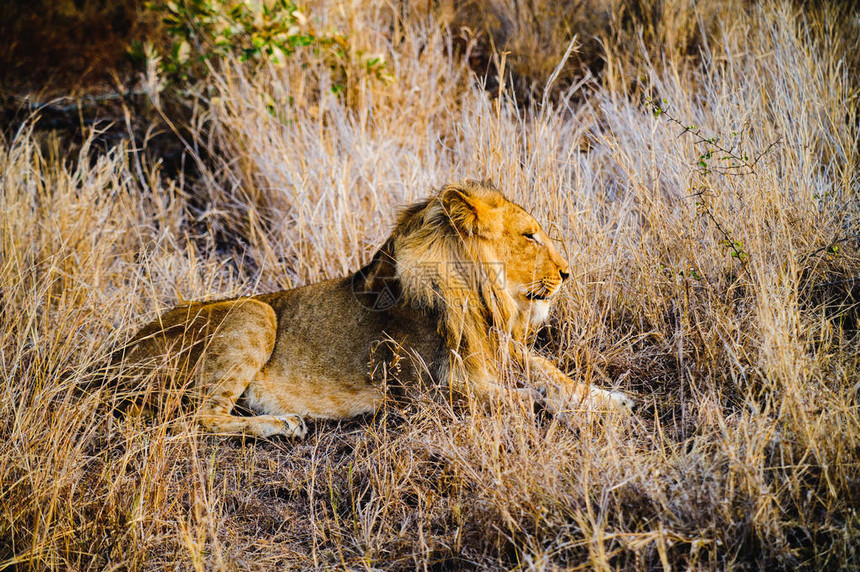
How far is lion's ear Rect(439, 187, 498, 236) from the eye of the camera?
2.94 meters

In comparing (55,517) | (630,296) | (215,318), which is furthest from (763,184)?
(55,517)

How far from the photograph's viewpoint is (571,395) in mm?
2873

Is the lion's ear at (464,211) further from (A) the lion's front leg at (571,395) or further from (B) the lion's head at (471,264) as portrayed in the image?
(A) the lion's front leg at (571,395)

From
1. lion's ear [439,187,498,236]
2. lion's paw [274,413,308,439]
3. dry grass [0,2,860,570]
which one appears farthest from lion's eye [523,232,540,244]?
lion's paw [274,413,308,439]

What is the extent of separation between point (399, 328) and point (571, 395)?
89 cm

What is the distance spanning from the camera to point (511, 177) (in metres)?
3.97

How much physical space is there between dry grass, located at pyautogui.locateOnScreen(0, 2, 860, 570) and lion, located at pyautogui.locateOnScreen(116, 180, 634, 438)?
0.49 ft

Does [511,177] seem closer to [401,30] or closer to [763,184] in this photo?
[763,184]

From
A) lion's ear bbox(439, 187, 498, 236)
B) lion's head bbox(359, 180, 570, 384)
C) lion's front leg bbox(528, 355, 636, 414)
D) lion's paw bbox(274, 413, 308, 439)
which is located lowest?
lion's paw bbox(274, 413, 308, 439)

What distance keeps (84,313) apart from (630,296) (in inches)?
127

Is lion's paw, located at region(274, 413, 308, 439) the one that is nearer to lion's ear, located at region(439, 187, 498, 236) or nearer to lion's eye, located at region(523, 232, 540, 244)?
lion's ear, located at region(439, 187, 498, 236)

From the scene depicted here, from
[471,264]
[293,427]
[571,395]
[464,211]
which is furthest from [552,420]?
[293,427]

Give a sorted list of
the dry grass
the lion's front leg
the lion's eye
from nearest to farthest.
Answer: the dry grass, the lion's front leg, the lion's eye

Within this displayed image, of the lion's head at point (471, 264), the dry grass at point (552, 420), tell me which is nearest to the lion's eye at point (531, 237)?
the lion's head at point (471, 264)
